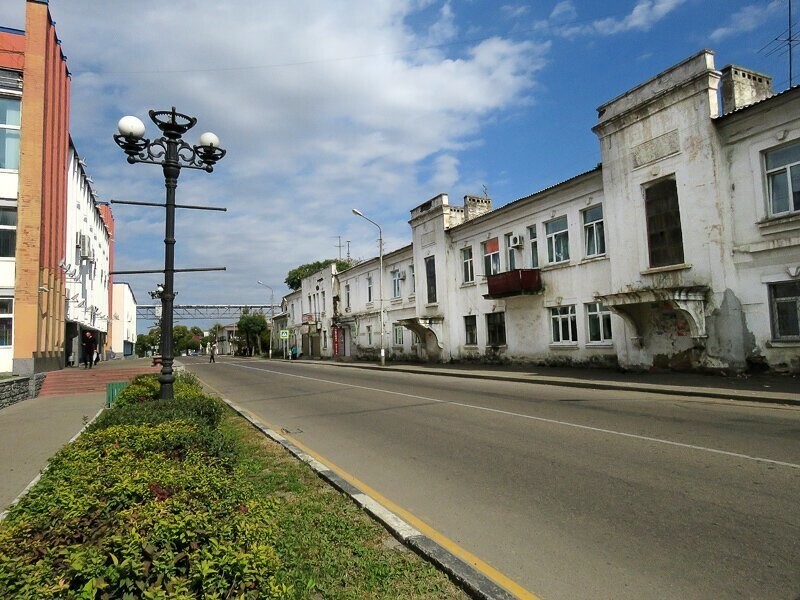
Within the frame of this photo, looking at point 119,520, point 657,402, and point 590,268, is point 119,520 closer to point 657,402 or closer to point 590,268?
point 657,402

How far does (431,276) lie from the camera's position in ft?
106

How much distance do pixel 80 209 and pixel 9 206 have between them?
11.2 m

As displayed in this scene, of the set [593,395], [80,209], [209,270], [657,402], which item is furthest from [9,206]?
[657,402]

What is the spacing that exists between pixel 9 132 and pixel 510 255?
74.9ft

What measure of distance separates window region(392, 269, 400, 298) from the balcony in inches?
541

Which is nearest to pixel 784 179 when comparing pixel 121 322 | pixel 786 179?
pixel 786 179

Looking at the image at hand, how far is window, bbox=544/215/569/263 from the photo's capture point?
22.9 m

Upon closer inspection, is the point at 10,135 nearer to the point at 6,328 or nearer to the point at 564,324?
the point at 6,328

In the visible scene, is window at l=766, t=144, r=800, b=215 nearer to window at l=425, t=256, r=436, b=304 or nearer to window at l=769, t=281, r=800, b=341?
window at l=769, t=281, r=800, b=341

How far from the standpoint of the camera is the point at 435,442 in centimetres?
871

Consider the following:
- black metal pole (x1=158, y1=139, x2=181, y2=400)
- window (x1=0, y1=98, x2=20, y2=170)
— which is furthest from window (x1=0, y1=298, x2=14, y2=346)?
black metal pole (x1=158, y1=139, x2=181, y2=400)

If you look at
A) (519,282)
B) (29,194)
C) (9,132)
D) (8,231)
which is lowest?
(519,282)

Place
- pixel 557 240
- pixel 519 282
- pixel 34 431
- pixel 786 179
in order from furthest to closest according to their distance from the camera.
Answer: pixel 519 282 < pixel 557 240 < pixel 786 179 < pixel 34 431

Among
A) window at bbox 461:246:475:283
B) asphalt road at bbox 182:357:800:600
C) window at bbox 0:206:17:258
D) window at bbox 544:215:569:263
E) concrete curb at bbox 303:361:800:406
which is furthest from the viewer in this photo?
window at bbox 461:246:475:283
